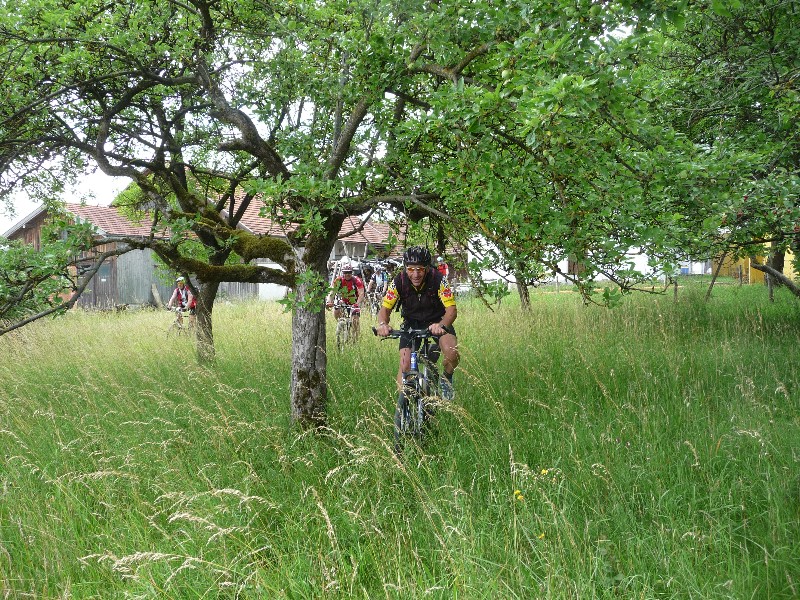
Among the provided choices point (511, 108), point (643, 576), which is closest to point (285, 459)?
point (643, 576)

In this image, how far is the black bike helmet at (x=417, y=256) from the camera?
5.41 metres

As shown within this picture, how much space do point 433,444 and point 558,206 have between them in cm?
223

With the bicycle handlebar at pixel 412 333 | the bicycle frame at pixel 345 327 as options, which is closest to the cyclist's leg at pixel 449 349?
the bicycle handlebar at pixel 412 333

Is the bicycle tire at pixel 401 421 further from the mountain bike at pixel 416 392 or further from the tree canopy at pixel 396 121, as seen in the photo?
the tree canopy at pixel 396 121

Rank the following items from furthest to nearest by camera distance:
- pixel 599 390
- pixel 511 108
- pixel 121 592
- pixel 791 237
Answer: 1. pixel 791 237
2. pixel 599 390
3. pixel 511 108
4. pixel 121 592

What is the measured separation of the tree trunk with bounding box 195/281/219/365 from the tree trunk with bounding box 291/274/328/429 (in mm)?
3087

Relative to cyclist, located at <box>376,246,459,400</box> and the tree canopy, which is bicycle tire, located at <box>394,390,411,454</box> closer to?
cyclist, located at <box>376,246,459,400</box>

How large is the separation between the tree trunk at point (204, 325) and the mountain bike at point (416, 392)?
13.1ft

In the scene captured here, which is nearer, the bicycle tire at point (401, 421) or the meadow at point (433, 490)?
the meadow at point (433, 490)

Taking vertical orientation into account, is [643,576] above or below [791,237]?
below

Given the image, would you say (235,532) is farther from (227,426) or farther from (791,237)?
(791,237)

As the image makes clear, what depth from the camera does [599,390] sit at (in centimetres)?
615

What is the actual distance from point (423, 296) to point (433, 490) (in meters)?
2.41

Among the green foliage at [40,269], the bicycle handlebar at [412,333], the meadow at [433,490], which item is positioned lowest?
the meadow at [433,490]
